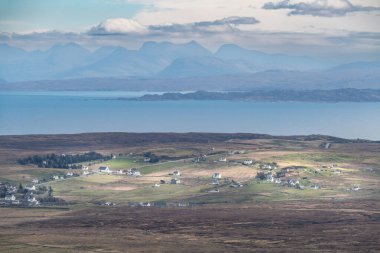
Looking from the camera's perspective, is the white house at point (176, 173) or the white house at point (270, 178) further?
the white house at point (176, 173)

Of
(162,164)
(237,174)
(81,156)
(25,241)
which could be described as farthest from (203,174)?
(25,241)

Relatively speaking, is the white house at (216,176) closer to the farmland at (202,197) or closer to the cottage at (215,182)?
the farmland at (202,197)

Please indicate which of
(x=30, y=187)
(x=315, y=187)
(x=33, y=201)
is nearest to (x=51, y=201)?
(x=33, y=201)

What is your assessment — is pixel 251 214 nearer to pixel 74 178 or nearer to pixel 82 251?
pixel 82 251

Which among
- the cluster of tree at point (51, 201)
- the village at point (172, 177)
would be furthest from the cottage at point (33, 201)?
the cluster of tree at point (51, 201)

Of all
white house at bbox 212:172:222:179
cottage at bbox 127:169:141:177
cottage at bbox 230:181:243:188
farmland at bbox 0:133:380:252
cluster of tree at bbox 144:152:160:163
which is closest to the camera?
farmland at bbox 0:133:380:252

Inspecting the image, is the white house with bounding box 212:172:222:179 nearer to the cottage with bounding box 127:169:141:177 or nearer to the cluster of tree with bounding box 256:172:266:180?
the cluster of tree with bounding box 256:172:266:180

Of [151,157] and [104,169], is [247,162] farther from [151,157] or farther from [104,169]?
[104,169]

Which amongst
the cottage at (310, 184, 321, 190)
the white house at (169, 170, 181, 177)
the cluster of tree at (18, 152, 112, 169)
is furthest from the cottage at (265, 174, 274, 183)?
the cluster of tree at (18, 152, 112, 169)

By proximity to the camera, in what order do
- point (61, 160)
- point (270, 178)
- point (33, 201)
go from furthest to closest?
point (61, 160) → point (270, 178) → point (33, 201)
